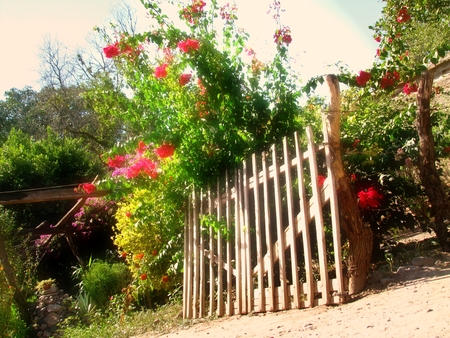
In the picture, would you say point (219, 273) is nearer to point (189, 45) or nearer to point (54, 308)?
point (189, 45)

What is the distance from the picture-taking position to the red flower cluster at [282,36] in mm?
4949

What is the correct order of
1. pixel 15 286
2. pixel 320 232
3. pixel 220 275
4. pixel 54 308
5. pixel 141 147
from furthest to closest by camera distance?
pixel 54 308, pixel 15 286, pixel 141 147, pixel 220 275, pixel 320 232

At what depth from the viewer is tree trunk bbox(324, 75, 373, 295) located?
12.3ft

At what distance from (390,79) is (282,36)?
49.7 inches

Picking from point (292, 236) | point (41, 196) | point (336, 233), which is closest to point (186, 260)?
point (292, 236)

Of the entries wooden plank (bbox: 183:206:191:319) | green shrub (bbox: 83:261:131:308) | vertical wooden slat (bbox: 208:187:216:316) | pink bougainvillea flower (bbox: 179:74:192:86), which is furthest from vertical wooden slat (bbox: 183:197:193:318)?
green shrub (bbox: 83:261:131:308)

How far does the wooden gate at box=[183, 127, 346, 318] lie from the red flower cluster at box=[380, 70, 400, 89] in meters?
1.12

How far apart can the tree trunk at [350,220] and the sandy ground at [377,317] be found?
0.52 ft

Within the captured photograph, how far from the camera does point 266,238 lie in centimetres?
409

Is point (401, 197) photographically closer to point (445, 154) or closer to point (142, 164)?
point (445, 154)

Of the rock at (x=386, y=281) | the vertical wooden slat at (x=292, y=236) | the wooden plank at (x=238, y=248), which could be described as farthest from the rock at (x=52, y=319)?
the rock at (x=386, y=281)

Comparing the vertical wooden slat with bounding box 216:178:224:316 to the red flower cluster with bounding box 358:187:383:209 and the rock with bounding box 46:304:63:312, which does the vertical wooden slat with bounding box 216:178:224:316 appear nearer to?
the red flower cluster with bounding box 358:187:383:209

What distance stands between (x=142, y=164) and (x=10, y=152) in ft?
36.0

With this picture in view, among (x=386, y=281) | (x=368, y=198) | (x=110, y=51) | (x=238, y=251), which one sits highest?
(x=110, y=51)
